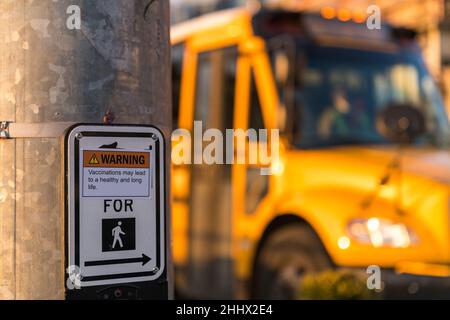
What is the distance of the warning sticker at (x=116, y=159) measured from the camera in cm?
190

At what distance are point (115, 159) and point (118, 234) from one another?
17 cm

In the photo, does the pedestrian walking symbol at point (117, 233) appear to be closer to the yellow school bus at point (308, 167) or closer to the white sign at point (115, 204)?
the white sign at point (115, 204)

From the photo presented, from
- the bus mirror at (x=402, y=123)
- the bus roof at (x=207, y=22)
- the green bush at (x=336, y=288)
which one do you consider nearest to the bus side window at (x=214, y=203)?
the bus roof at (x=207, y=22)

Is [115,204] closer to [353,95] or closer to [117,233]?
[117,233]

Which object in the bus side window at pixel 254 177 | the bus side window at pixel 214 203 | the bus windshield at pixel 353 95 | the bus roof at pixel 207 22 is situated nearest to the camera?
the bus windshield at pixel 353 95

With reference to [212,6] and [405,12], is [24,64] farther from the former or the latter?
[212,6]

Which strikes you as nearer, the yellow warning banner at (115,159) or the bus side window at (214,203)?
the yellow warning banner at (115,159)

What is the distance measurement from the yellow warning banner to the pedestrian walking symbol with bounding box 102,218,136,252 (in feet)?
0.42

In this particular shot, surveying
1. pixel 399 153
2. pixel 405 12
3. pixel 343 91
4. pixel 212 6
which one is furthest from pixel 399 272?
pixel 212 6

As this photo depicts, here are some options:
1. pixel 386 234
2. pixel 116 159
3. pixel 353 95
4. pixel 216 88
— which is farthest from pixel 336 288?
pixel 116 159

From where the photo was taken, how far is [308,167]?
6367mm

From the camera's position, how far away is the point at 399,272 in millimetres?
5578

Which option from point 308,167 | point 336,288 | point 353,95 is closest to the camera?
point 336,288

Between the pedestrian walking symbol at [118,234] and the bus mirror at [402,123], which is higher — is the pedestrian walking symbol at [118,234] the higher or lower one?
the lower one
